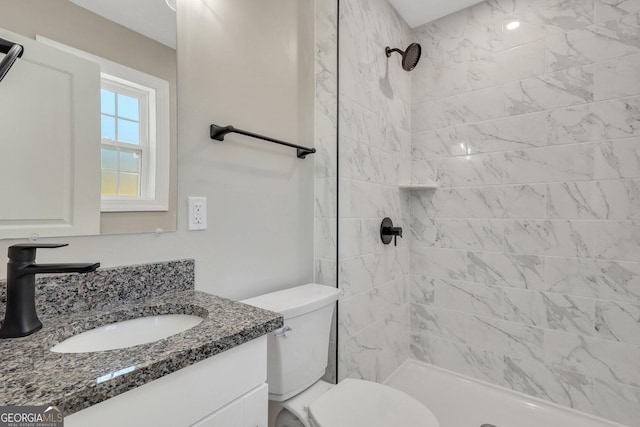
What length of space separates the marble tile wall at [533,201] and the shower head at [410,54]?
0.94 ft

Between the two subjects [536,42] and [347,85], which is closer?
[347,85]

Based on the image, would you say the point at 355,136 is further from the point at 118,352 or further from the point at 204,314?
the point at 118,352

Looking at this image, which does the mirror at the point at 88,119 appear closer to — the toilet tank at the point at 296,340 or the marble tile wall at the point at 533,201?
the toilet tank at the point at 296,340

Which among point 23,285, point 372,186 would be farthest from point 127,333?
point 372,186

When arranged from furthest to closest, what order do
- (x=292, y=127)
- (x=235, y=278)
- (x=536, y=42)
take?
1. (x=536, y=42)
2. (x=292, y=127)
3. (x=235, y=278)

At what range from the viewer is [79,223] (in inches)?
34.5

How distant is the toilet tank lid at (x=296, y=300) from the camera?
1149 mm

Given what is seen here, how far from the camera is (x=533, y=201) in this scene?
5.83 feet

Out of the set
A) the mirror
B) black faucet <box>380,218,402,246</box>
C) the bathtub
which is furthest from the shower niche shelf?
the mirror

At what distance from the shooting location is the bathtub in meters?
1.64

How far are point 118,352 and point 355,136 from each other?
140cm

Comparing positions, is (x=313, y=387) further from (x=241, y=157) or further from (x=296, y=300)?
(x=241, y=157)

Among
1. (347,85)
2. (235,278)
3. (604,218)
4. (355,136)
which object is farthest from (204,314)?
(604,218)

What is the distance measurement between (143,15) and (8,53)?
0.41 m
